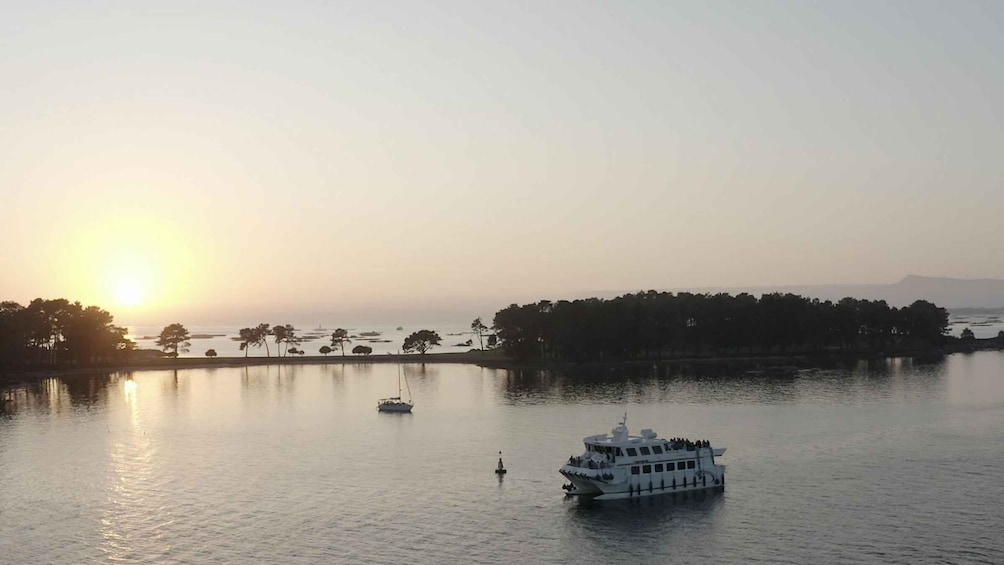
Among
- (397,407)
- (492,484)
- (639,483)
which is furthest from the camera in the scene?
(397,407)

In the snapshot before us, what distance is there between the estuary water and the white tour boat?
186 centimetres

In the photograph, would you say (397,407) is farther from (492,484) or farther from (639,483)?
(639,483)

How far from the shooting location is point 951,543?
66.4 metres

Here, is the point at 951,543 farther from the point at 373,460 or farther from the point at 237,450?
the point at 237,450

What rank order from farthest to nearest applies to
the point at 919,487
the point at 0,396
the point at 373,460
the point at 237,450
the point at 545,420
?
the point at 0,396, the point at 545,420, the point at 237,450, the point at 373,460, the point at 919,487

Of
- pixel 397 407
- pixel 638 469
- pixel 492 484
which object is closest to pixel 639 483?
pixel 638 469

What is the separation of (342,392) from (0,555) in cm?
12529

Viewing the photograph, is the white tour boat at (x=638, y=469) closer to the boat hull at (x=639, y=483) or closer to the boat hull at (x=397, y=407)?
the boat hull at (x=639, y=483)

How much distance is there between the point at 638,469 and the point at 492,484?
15.0 m

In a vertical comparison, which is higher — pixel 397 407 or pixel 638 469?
pixel 397 407

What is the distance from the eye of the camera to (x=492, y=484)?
89.9 m

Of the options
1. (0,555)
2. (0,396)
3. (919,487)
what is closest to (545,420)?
(919,487)

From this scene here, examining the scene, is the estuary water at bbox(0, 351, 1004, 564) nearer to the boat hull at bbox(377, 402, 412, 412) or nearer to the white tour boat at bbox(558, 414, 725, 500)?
the white tour boat at bbox(558, 414, 725, 500)

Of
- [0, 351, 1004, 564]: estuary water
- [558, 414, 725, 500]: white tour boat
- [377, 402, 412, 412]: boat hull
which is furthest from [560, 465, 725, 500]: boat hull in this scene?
[377, 402, 412, 412]: boat hull
